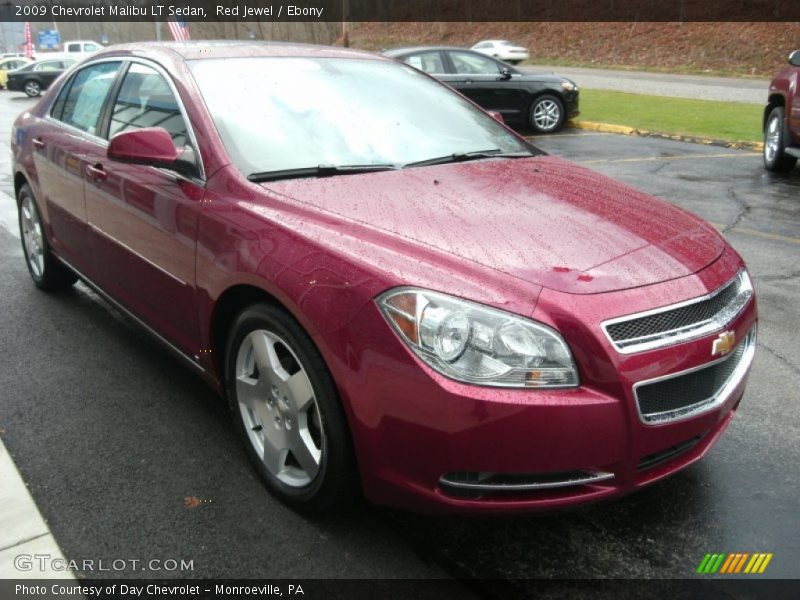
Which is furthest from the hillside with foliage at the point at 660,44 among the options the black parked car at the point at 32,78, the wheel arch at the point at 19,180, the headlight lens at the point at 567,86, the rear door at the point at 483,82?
the wheel arch at the point at 19,180

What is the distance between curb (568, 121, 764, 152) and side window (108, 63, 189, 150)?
10249 mm

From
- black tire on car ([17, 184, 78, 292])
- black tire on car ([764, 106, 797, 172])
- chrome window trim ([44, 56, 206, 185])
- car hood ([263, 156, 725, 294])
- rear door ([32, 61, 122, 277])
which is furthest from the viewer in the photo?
black tire on car ([764, 106, 797, 172])

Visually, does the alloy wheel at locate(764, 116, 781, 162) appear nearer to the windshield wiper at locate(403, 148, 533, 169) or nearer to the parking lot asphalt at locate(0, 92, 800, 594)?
the parking lot asphalt at locate(0, 92, 800, 594)

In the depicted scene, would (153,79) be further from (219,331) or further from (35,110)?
(35,110)

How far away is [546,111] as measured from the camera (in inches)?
548

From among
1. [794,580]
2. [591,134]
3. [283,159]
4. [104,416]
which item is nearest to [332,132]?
[283,159]

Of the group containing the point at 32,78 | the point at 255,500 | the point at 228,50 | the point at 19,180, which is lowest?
the point at 255,500

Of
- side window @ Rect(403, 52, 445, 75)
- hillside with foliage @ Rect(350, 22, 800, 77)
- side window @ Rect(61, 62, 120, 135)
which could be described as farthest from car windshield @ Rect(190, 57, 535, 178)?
hillside with foliage @ Rect(350, 22, 800, 77)

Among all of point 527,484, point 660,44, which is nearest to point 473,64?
point 527,484

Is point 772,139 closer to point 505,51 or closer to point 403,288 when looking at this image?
point 403,288

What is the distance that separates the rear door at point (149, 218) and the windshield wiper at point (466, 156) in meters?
0.95

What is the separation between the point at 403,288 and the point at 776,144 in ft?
28.7

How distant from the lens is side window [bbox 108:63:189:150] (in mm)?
3266

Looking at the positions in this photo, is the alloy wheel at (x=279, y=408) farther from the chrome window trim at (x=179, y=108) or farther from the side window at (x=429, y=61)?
the side window at (x=429, y=61)
